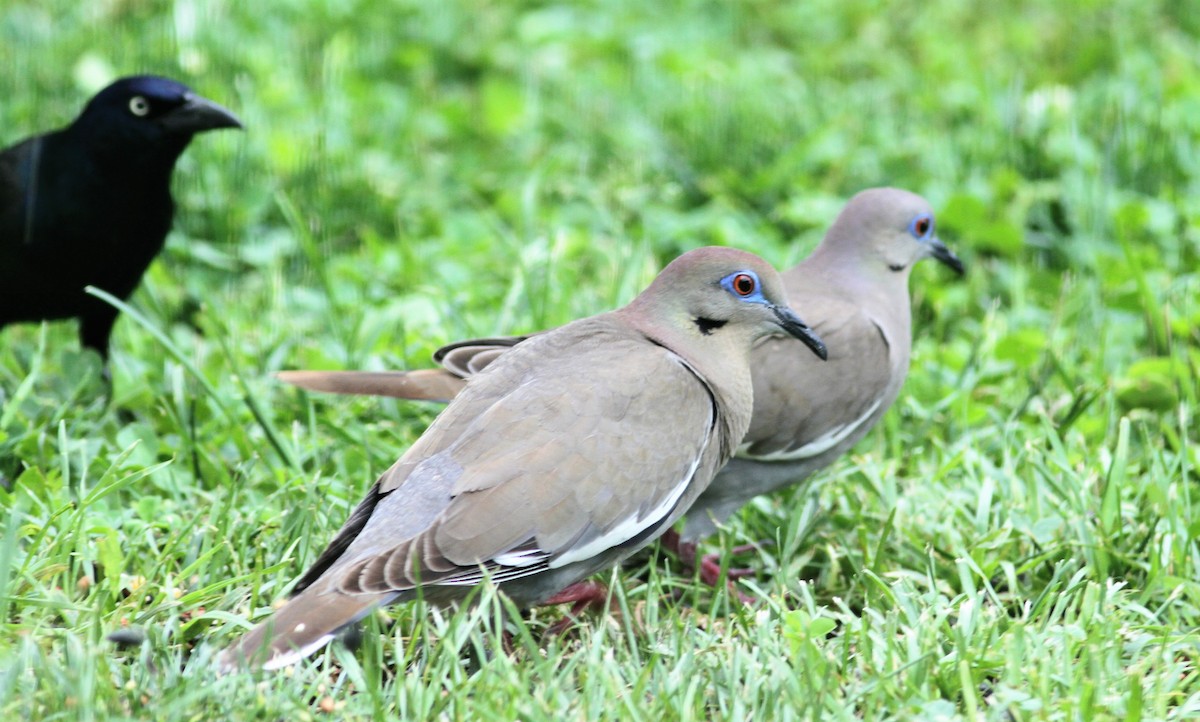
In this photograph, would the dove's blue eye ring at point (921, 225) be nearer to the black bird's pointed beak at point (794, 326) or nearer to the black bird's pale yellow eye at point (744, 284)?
the black bird's pointed beak at point (794, 326)

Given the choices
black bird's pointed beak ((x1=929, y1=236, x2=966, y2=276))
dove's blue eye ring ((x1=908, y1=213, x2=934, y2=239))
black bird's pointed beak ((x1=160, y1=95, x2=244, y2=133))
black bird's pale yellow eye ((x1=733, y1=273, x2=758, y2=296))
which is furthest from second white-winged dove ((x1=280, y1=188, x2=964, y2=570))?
black bird's pointed beak ((x1=160, y1=95, x2=244, y2=133))

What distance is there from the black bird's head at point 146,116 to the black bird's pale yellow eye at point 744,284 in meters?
2.14

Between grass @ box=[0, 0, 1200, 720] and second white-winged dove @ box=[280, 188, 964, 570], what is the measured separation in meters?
0.19

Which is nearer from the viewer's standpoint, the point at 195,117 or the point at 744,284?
the point at 744,284

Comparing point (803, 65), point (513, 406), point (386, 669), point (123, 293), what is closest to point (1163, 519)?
point (513, 406)

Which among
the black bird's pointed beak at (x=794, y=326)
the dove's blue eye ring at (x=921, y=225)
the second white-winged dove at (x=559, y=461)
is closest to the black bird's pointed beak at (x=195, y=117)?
the second white-winged dove at (x=559, y=461)

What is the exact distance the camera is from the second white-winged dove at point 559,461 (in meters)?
3.29

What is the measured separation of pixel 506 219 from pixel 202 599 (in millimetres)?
3153

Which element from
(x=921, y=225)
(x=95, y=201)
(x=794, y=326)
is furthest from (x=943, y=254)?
(x=95, y=201)

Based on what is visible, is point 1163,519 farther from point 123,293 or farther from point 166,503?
point 123,293

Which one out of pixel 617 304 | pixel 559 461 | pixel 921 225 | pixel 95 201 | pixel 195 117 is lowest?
pixel 617 304

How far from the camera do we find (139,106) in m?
5.16

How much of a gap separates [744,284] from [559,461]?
84cm

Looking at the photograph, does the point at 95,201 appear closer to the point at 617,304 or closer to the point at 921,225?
the point at 617,304
